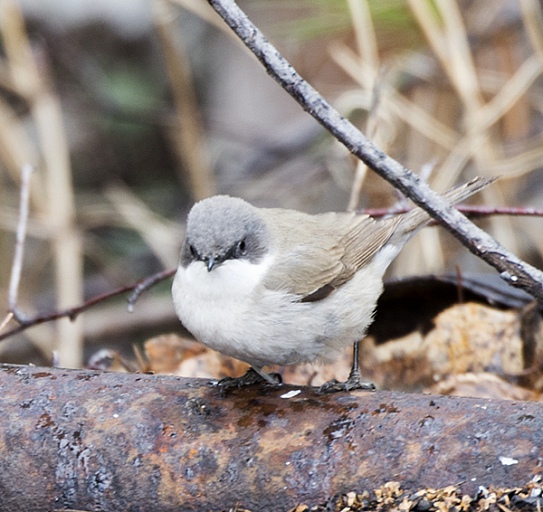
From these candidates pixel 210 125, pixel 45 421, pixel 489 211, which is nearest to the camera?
pixel 45 421

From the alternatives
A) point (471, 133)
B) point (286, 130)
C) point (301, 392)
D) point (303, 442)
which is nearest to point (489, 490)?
point (303, 442)

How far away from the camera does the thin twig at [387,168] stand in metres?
2.30

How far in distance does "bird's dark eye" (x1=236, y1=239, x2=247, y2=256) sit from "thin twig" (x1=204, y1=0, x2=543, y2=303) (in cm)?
61

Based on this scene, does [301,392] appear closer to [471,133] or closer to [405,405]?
[405,405]

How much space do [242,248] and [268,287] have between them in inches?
7.2

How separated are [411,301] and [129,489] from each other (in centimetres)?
174

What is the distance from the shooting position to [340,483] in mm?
2023

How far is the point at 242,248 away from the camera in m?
2.82

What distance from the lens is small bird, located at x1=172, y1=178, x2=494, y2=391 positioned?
8.50ft

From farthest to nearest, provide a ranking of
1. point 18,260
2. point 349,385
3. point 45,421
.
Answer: point 18,260
point 349,385
point 45,421

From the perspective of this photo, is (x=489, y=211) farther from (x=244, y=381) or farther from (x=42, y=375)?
(x=42, y=375)

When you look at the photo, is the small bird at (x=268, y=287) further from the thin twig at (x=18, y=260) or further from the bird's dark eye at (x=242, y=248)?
the thin twig at (x=18, y=260)

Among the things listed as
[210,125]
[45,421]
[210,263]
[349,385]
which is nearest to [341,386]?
Answer: [349,385]

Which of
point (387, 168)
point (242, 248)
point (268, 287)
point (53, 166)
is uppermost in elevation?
point (53, 166)
